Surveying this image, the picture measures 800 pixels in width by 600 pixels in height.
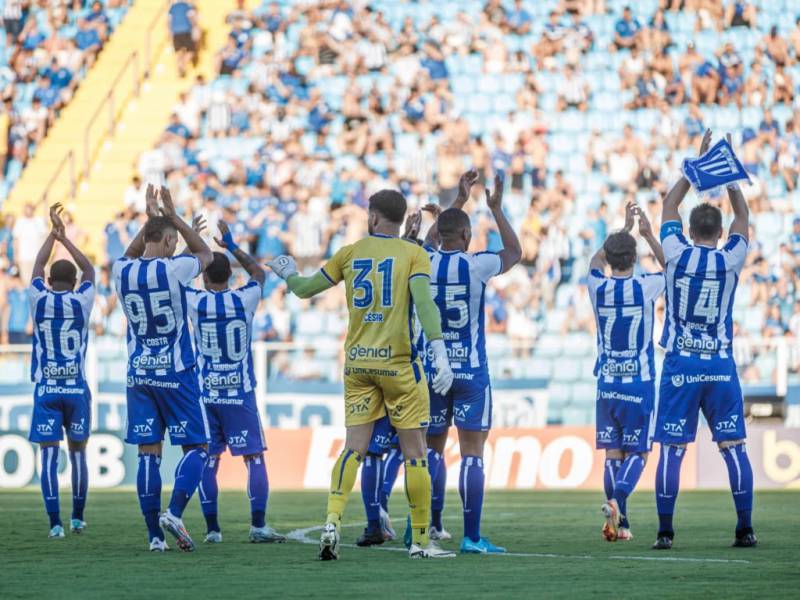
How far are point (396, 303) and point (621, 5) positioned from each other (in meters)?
20.9

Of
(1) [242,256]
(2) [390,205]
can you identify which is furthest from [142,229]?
(2) [390,205]

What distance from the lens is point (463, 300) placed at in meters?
11.3

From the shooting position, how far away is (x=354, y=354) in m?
10.1

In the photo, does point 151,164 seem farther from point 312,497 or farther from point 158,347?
point 158,347

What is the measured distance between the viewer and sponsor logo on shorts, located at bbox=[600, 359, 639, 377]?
12742 mm

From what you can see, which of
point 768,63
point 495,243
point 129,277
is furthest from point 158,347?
point 768,63

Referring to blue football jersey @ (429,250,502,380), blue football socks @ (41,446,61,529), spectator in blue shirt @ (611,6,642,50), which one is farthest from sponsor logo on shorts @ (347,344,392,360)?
spectator in blue shirt @ (611,6,642,50)

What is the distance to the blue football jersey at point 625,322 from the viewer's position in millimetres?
12672

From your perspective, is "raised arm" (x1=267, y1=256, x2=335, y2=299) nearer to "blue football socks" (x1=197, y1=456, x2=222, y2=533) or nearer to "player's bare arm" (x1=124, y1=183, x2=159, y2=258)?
"player's bare arm" (x1=124, y1=183, x2=159, y2=258)

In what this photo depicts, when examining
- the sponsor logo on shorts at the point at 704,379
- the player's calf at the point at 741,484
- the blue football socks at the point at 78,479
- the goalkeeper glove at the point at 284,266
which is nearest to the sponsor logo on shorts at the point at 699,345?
the sponsor logo on shorts at the point at 704,379

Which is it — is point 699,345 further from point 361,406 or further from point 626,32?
point 626,32

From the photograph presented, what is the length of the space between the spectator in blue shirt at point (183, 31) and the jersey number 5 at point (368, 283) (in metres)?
22.5

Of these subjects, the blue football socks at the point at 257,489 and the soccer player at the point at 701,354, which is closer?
the soccer player at the point at 701,354

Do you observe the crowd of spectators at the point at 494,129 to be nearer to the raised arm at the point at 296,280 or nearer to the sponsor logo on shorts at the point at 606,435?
the sponsor logo on shorts at the point at 606,435
